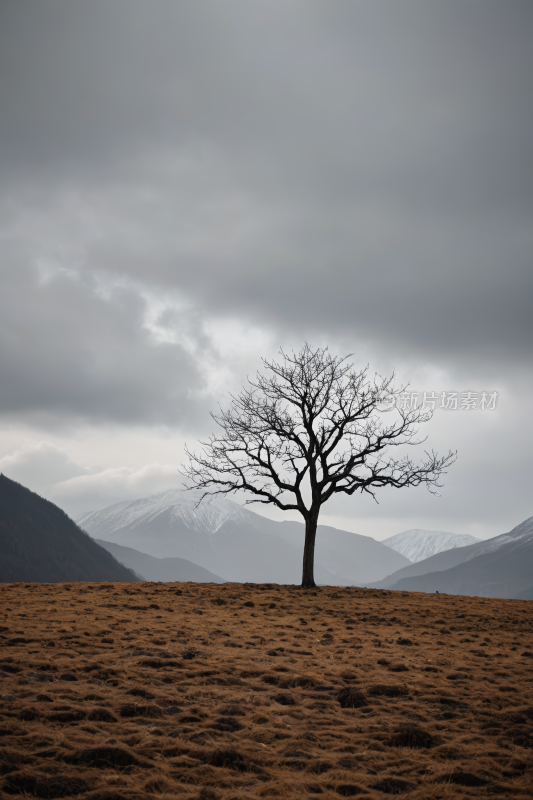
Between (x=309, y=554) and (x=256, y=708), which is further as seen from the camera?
(x=309, y=554)

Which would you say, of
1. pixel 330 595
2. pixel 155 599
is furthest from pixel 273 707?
pixel 330 595

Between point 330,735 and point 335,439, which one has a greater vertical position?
point 335,439

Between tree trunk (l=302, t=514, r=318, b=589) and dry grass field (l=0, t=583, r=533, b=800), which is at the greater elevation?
tree trunk (l=302, t=514, r=318, b=589)

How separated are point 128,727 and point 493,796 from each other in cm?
459

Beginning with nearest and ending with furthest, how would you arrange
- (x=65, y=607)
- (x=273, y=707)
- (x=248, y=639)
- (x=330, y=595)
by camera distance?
(x=273, y=707)
(x=248, y=639)
(x=65, y=607)
(x=330, y=595)

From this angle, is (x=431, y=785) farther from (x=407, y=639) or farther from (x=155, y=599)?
(x=155, y=599)

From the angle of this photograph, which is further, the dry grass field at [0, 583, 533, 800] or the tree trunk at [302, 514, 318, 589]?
the tree trunk at [302, 514, 318, 589]

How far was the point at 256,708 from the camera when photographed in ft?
26.9

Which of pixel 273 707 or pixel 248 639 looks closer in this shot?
pixel 273 707

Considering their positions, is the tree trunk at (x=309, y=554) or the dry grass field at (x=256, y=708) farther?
the tree trunk at (x=309, y=554)

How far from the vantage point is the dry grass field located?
580 cm

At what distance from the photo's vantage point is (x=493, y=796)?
18.2ft

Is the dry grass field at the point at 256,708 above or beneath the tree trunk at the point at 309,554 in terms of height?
beneath

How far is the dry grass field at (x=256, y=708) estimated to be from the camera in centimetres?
580
